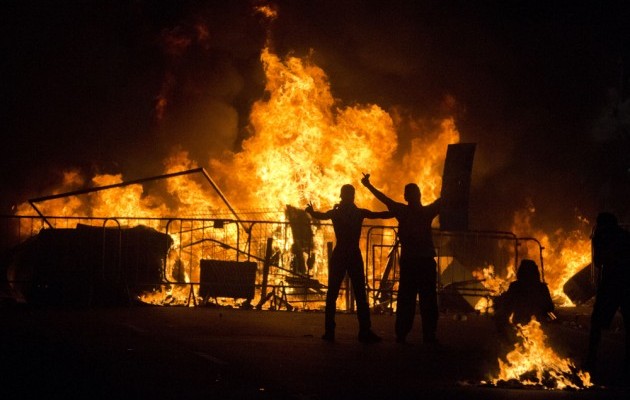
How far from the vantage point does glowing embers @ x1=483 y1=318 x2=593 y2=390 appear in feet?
27.5

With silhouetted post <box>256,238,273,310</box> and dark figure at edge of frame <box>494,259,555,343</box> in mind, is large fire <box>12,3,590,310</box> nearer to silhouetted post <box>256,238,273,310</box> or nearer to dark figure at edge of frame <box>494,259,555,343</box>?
silhouetted post <box>256,238,273,310</box>

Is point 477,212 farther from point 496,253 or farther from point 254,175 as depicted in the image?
point 254,175

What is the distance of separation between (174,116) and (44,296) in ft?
35.4

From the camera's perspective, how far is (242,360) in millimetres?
9000

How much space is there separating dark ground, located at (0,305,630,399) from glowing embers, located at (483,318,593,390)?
0.23 metres

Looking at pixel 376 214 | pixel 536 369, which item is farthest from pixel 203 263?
pixel 536 369

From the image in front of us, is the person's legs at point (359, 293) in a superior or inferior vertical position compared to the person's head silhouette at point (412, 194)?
inferior

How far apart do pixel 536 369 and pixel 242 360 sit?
2.81 meters

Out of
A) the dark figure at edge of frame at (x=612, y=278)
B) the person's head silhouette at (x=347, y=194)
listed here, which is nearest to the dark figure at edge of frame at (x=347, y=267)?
the person's head silhouette at (x=347, y=194)

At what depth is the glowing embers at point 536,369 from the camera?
8.38 metres

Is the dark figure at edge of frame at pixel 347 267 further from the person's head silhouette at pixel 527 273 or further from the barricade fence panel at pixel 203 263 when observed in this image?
the barricade fence panel at pixel 203 263

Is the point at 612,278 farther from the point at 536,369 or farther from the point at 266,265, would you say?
the point at 266,265

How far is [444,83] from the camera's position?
91.4ft

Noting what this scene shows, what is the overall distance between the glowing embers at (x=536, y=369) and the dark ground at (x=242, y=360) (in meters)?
0.23
